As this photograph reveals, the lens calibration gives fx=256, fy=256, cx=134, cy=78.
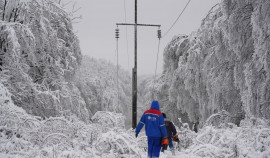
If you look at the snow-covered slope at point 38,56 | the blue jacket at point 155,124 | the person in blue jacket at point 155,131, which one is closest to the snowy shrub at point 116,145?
the person in blue jacket at point 155,131

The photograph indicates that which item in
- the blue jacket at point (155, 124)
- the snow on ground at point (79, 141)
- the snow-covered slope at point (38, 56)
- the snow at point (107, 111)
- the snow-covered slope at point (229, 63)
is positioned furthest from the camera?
the snow-covered slope at point (38, 56)

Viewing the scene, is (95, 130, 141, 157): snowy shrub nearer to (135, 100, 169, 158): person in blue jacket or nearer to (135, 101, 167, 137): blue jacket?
(135, 100, 169, 158): person in blue jacket

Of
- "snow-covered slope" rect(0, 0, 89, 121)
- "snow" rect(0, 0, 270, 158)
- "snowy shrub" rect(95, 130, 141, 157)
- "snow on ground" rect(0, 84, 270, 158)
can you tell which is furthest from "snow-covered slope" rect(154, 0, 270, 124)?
"snow-covered slope" rect(0, 0, 89, 121)

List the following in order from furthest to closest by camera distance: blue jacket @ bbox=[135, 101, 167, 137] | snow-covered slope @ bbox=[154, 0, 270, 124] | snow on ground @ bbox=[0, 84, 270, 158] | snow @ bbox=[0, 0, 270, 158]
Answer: snow-covered slope @ bbox=[154, 0, 270, 124]
snow @ bbox=[0, 0, 270, 158]
blue jacket @ bbox=[135, 101, 167, 137]
snow on ground @ bbox=[0, 84, 270, 158]

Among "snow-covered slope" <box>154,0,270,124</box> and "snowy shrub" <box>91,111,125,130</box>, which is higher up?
"snow-covered slope" <box>154,0,270,124</box>

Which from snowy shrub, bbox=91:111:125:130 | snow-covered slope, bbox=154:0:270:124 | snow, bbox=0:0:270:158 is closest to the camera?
snow, bbox=0:0:270:158

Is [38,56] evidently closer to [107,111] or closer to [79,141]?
[107,111]

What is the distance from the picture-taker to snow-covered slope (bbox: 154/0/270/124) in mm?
7277

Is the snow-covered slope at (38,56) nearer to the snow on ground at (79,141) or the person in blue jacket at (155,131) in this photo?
the snow on ground at (79,141)

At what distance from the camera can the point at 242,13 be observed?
8.51m

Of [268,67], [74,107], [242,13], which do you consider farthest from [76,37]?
[268,67]

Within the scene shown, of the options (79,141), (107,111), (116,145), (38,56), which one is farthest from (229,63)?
(38,56)

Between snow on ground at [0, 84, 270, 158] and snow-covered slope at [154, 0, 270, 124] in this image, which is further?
snow-covered slope at [154, 0, 270, 124]

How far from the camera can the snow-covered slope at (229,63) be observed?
7277 millimetres
